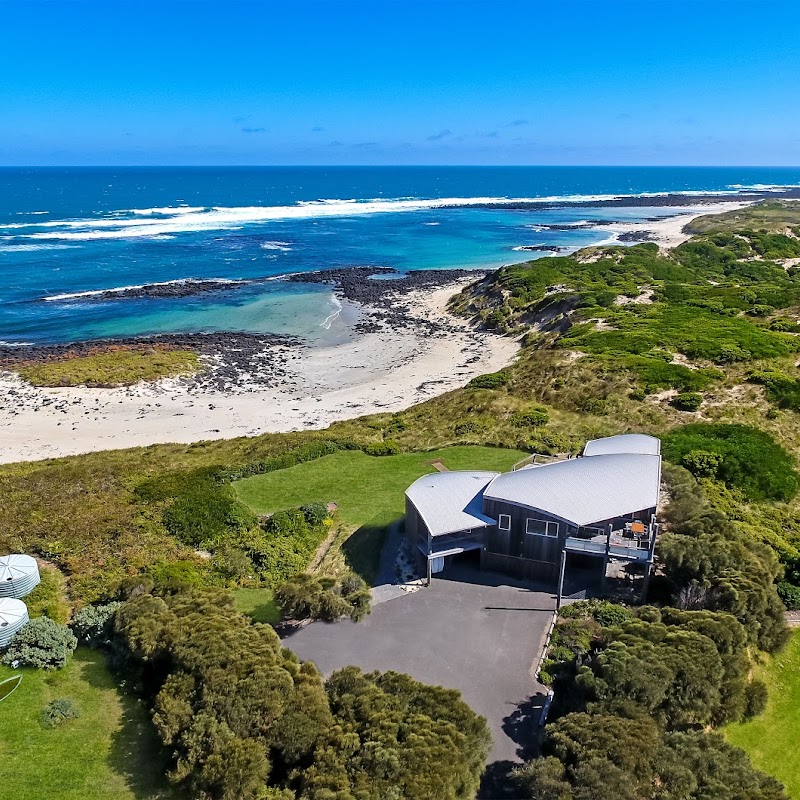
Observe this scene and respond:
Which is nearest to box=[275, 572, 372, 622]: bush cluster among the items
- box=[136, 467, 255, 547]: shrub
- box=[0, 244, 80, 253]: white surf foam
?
box=[136, 467, 255, 547]: shrub

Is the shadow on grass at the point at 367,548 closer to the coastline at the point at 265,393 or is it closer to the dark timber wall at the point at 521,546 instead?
the dark timber wall at the point at 521,546

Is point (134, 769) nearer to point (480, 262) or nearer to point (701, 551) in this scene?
point (701, 551)

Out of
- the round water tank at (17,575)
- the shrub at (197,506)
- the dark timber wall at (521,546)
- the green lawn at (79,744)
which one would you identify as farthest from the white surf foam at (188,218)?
the dark timber wall at (521,546)

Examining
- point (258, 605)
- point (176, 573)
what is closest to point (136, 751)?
point (258, 605)

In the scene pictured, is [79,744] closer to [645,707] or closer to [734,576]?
[645,707]

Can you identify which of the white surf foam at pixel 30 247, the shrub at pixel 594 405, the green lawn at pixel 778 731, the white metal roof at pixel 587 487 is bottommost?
the green lawn at pixel 778 731
